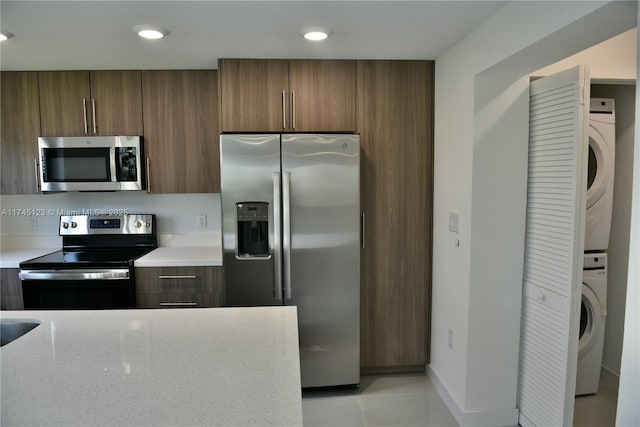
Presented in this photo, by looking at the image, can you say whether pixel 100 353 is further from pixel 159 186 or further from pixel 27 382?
pixel 159 186

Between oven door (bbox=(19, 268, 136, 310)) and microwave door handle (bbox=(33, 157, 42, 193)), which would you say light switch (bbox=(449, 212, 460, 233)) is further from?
microwave door handle (bbox=(33, 157, 42, 193))

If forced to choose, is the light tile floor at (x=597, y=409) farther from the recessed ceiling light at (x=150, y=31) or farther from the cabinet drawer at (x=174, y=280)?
the recessed ceiling light at (x=150, y=31)

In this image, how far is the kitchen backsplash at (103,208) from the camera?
3400 mm

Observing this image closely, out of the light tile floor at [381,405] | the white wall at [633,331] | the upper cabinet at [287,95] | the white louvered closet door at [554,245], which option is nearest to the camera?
the white wall at [633,331]

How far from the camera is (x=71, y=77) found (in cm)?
305

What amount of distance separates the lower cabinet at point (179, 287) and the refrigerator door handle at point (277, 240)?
1.51ft

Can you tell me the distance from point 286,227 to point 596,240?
196 cm

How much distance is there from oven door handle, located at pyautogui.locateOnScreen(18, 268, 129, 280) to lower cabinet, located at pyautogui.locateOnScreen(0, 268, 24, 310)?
0.11 m

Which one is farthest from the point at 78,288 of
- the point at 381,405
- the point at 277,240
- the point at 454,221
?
the point at 454,221

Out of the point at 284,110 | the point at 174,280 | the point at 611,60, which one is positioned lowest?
the point at 174,280

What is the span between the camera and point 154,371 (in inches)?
50.8

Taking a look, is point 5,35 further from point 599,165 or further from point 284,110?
point 599,165

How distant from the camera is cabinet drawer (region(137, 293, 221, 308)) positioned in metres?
2.92

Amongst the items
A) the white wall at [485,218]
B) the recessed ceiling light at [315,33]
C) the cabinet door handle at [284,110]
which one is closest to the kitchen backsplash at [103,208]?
the cabinet door handle at [284,110]
